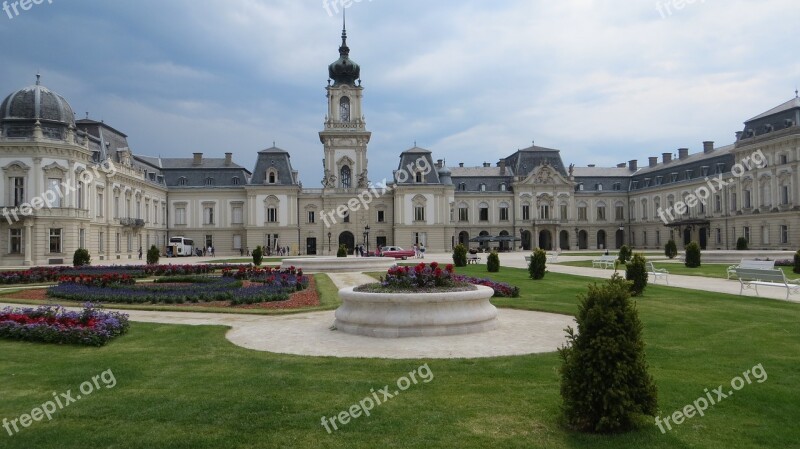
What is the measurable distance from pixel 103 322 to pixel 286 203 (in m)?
55.5

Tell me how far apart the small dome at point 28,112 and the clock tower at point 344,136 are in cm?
2928

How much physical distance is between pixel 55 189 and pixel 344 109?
33871mm

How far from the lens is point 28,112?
41.7m

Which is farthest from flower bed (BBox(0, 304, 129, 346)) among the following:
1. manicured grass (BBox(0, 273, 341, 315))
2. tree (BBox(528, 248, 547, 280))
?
tree (BBox(528, 248, 547, 280))

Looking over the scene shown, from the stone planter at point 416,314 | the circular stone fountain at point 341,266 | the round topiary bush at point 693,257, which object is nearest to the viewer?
the stone planter at point 416,314

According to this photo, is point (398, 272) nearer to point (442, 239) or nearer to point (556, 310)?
point (556, 310)

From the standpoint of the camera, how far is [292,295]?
1800 cm

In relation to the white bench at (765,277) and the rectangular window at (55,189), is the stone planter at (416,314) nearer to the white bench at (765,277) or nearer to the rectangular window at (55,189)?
the white bench at (765,277)

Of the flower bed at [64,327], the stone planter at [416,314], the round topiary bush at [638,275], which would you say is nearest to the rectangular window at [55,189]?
the flower bed at [64,327]

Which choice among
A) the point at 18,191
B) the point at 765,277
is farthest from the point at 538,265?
the point at 18,191

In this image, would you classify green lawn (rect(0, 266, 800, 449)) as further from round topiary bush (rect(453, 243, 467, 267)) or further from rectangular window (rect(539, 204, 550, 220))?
rectangular window (rect(539, 204, 550, 220))

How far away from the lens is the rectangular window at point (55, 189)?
41875mm

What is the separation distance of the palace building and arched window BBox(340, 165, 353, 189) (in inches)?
6.8

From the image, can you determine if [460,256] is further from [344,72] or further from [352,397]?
[344,72]
